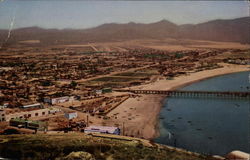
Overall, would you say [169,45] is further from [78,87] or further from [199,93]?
[199,93]

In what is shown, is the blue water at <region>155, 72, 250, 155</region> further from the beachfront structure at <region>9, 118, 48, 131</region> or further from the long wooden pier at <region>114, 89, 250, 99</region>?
the beachfront structure at <region>9, 118, 48, 131</region>

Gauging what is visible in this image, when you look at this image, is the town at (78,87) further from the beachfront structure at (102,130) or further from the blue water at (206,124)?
the blue water at (206,124)

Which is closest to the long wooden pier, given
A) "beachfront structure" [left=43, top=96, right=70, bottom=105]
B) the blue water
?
the blue water

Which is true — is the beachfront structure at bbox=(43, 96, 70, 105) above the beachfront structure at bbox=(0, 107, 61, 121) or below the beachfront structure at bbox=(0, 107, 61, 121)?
below

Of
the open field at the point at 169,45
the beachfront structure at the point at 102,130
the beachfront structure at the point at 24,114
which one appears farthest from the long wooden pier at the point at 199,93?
the open field at the point at 169,45

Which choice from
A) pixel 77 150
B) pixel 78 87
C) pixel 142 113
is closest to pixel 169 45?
pixel 78 87

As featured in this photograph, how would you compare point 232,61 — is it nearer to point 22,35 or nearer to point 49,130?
point 49,130
